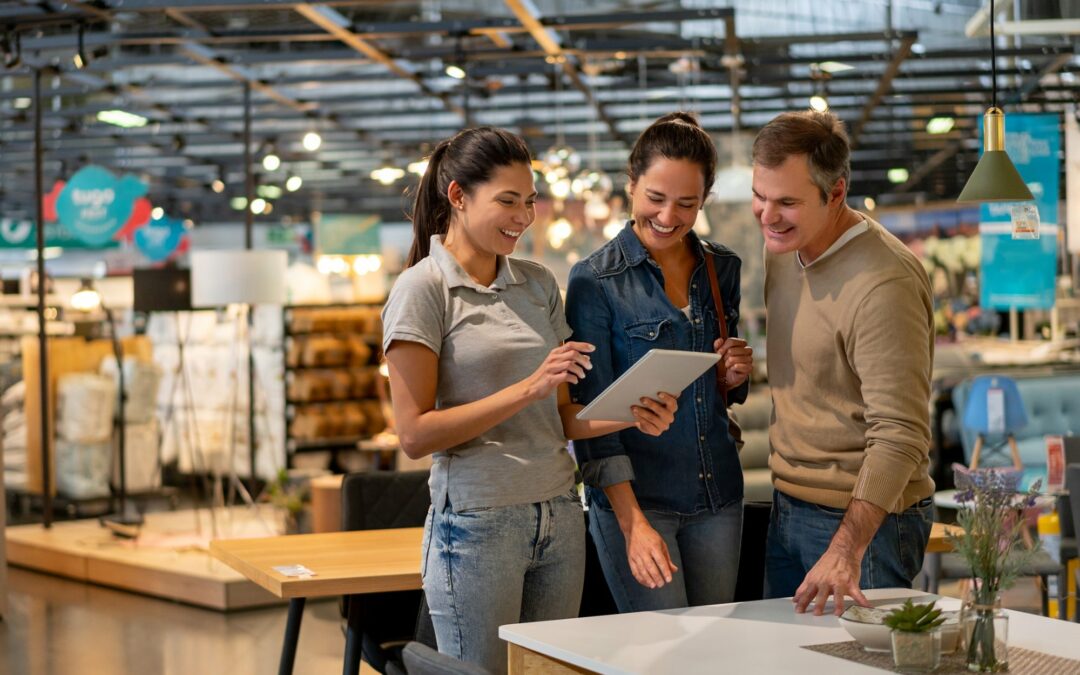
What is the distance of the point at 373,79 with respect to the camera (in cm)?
1177

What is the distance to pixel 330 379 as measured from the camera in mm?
10570

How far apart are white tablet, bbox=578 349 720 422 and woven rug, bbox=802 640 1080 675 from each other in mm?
530

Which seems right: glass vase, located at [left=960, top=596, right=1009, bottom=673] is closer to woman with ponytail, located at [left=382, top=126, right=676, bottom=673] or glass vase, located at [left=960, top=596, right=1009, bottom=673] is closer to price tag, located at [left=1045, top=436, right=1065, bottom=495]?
woman with ponytail, located at [left=382, top=126, right=676, bottom=673]

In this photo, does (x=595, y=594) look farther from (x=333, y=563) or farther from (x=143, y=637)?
(x=143, y=637)

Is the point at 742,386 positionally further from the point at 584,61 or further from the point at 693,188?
the point at 584,61

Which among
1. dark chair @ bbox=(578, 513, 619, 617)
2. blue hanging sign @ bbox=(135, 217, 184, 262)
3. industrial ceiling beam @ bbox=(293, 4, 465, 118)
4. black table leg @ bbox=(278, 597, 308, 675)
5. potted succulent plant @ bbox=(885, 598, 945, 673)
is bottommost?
black table leg @ bbox=(278, 597, 308, 675)

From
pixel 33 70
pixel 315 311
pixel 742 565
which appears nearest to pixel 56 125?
pixel 33 70

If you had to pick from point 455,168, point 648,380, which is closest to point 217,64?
point 455,168

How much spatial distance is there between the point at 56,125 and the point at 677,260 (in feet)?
44.9

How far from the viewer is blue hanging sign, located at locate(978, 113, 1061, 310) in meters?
8.48

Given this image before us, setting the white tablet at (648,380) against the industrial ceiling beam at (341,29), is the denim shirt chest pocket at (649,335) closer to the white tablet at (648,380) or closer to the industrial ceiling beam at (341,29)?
the white tablet at (648,380)

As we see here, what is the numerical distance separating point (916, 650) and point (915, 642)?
0.6 inches

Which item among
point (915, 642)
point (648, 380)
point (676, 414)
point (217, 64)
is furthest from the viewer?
point (217, 64)

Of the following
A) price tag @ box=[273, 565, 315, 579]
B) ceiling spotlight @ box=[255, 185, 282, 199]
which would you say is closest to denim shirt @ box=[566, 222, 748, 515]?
price tag @ box=[273, 565, 315, 579]
